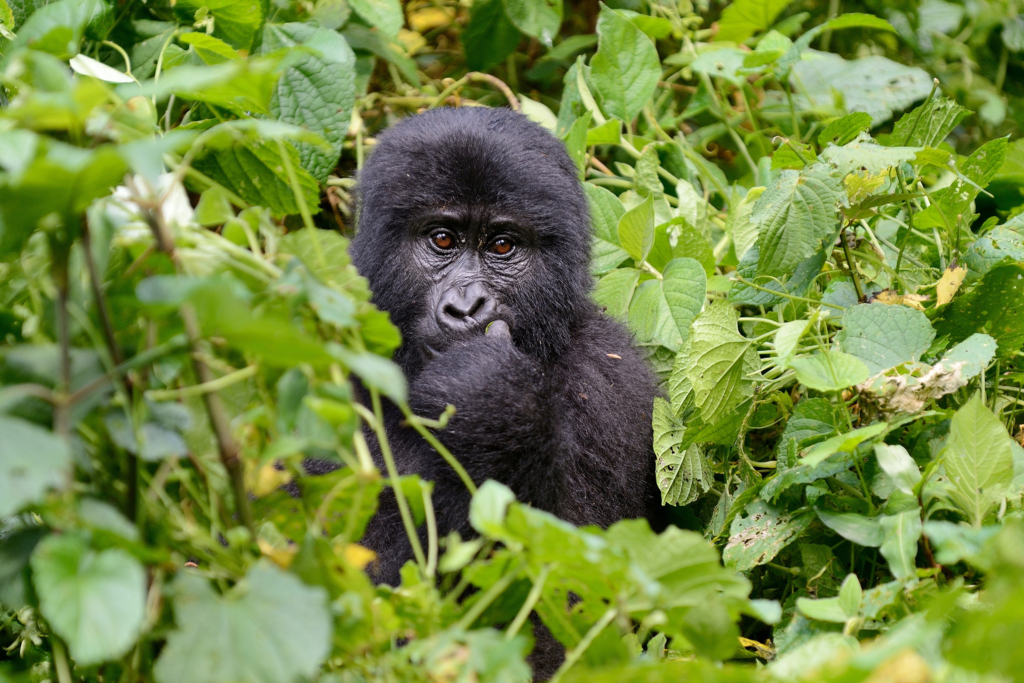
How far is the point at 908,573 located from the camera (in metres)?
1.54

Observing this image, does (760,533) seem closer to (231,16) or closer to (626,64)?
(626,64)

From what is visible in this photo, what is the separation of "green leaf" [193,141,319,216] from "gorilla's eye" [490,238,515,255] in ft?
2.20

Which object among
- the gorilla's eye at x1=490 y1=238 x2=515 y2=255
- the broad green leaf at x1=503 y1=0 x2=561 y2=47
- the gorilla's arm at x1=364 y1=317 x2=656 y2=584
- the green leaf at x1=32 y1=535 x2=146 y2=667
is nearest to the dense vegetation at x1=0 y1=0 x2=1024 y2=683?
the green leaf at x1=32 y1=535 x2=146 y2=667

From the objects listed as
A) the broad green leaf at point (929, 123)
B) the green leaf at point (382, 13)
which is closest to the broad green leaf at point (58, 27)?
the green leaf at point (382, 13)

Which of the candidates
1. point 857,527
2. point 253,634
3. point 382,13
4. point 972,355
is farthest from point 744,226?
point 253,634

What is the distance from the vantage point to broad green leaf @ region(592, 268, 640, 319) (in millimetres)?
2762

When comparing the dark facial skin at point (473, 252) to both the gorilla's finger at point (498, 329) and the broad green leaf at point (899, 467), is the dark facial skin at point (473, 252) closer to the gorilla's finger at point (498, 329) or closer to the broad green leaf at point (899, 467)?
the gorilla's finger at point (498, 329)

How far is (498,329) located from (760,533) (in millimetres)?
Result: 891

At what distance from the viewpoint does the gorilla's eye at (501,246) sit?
8.78 feet

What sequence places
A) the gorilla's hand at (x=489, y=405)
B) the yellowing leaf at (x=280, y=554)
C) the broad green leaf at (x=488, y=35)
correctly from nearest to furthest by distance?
the yellowing leaf at (x=280, y=554) → the gorilla's hand at (x=489, y=405) → the broad green leaf at (x=488, y=35)

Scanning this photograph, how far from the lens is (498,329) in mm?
2492

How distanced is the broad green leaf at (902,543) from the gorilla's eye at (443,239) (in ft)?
4.81

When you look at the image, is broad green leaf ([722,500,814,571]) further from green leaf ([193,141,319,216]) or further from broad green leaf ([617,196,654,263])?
green leaf ([193,141,319,216])

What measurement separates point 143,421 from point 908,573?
125 centimetres
